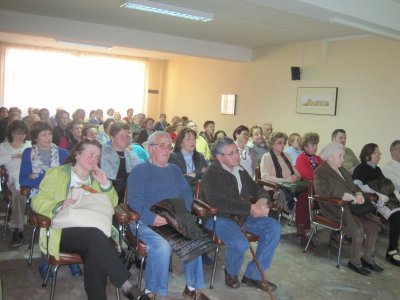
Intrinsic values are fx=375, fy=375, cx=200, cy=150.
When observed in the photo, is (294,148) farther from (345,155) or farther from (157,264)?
(157,264)

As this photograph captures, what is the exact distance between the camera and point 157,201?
2.67 meters

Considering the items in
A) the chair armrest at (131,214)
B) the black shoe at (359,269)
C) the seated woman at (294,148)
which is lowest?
the black shoe at (359,269)

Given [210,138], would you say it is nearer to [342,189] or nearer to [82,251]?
[342,189]

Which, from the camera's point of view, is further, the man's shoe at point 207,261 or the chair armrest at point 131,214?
the man's shoe at point 207,261

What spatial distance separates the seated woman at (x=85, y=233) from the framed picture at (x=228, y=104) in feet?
19.9

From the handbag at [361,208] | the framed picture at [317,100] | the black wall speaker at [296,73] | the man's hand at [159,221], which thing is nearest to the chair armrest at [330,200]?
the handbag at [361,208]

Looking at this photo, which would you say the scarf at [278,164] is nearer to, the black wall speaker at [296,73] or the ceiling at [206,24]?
the ceiling at [206,24]

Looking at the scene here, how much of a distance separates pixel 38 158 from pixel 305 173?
2.78 metres

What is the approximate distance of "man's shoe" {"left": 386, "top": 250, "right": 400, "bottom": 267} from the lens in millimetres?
3546

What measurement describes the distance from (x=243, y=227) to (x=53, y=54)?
29.8 feet

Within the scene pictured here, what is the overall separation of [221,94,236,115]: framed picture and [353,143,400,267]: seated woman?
4.57 m

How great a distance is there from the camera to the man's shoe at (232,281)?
2.82 meters

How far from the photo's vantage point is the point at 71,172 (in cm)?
249

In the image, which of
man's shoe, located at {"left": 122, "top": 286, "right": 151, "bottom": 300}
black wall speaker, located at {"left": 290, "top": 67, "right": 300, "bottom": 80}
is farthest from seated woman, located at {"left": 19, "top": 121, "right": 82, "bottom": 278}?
black wall speaker, located at {"left": 290, "top": 67, "right": 300, "bottom": 80}
